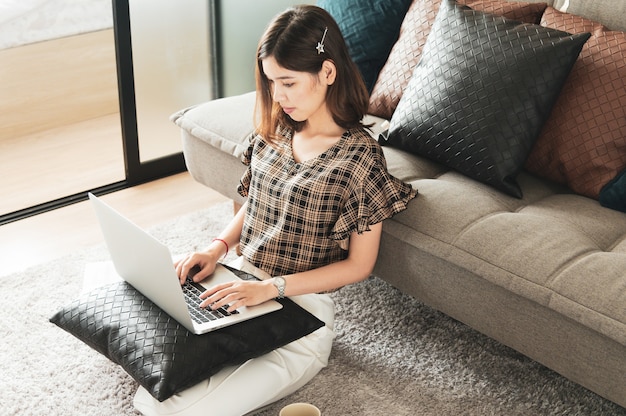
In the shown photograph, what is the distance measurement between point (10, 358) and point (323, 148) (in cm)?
102

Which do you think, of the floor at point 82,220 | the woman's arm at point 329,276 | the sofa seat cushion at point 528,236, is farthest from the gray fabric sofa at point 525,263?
the floor at point 82,220

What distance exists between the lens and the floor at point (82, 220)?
2.62 meters

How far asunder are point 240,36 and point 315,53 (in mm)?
1629

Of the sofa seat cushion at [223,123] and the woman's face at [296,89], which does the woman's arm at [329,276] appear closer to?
the woman's face at [296,89]

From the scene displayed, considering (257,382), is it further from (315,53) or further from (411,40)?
(411,40)

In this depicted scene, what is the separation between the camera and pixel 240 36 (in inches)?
130

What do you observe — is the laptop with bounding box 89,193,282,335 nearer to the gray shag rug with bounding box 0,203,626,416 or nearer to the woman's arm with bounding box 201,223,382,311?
the woman's arm with bounding box 201,223,382,311

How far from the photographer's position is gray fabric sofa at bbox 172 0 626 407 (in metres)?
1.64

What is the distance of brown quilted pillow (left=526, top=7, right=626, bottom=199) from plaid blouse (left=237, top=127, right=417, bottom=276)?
1.43 ft

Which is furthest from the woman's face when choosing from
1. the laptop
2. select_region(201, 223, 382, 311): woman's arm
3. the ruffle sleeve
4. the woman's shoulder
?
the laptop

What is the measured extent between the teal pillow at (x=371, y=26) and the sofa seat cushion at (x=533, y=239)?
0.52m

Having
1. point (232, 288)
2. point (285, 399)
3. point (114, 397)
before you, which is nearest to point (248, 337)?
point (232, 288)

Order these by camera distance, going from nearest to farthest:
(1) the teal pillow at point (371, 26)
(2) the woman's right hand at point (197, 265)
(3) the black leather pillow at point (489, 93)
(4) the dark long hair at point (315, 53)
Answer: (4) the dark long hair at point (315, 53) < (2) the woman's right hand at point (197, 265) < (3) the black leather pillow at point (489, 93) < (1) the teal pillow at point (371, 26)

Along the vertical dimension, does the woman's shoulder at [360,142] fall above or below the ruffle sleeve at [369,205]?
above
